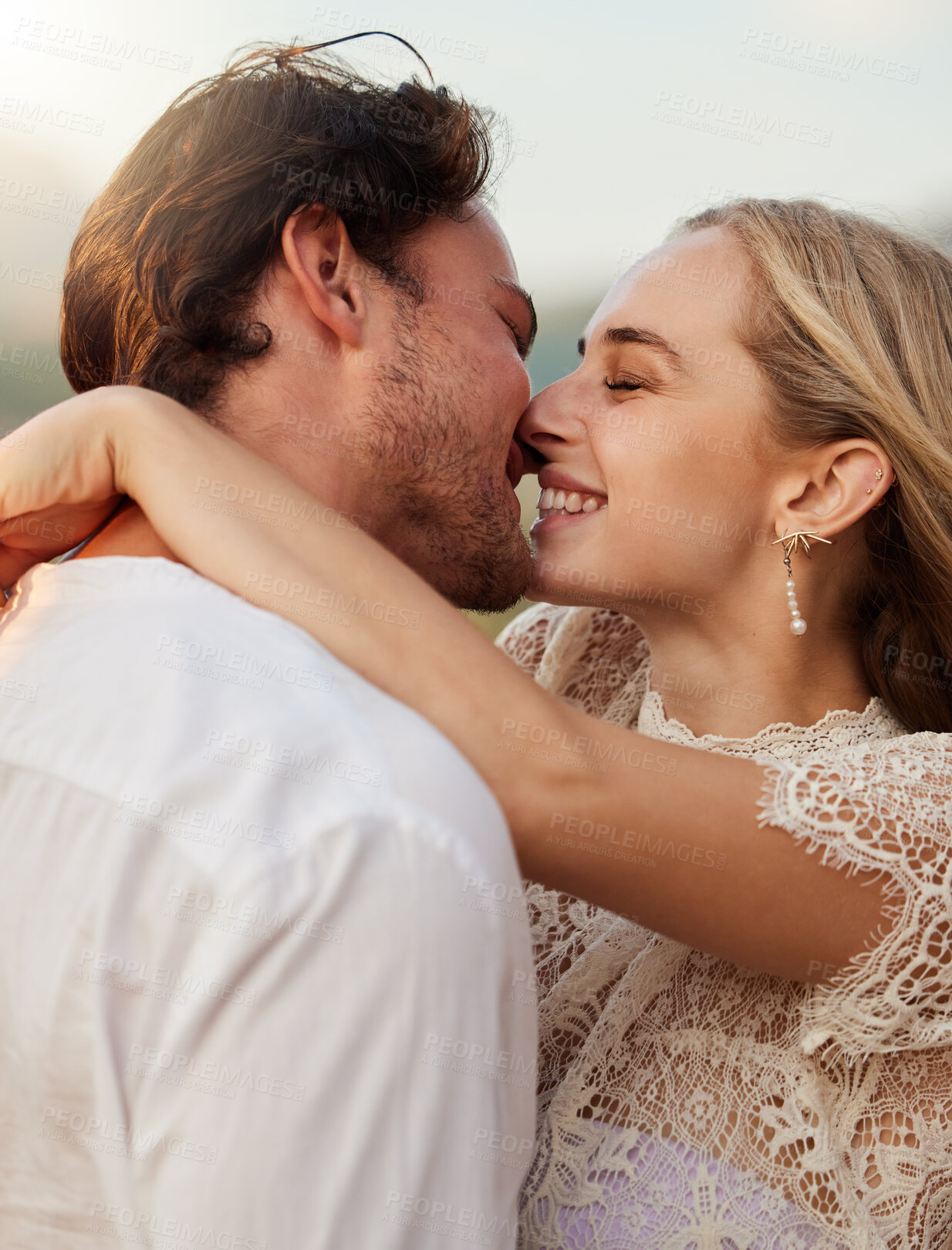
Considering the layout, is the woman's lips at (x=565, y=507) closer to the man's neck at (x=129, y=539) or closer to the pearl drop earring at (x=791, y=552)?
the pearl drop earring at (x=791, y=552)

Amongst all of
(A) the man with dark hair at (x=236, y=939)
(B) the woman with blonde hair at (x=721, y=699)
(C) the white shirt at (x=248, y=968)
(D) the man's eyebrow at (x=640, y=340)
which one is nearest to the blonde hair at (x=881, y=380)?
(B) the woman with blonde hair at (x=721, y=699)

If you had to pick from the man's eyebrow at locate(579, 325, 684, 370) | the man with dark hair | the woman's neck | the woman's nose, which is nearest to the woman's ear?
the woman's neck

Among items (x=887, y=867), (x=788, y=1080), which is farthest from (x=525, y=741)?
(x=788, y=1080)

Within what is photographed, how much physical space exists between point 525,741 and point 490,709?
0.20 ft

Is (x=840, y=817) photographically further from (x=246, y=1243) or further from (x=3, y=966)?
(x=3, y=966)

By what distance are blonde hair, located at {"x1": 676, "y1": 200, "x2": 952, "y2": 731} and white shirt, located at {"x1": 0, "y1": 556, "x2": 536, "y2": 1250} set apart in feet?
4.30

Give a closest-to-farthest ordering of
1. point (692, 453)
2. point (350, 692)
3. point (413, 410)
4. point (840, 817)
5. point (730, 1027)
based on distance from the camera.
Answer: point (350, 692) → point (840, 817) → point (730, 1027) → point (413, 410) → point (692, 453)

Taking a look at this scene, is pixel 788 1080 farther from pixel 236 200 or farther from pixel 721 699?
pixel 236 200

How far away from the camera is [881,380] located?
84.4 inches

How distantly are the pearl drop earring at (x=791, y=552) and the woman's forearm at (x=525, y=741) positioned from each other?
2.39 feet

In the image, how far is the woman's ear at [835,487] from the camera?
213 centimetres

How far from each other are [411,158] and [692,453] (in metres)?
0.84

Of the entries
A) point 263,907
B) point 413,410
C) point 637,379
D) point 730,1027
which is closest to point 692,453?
point 637,379

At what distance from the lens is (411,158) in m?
2.16
